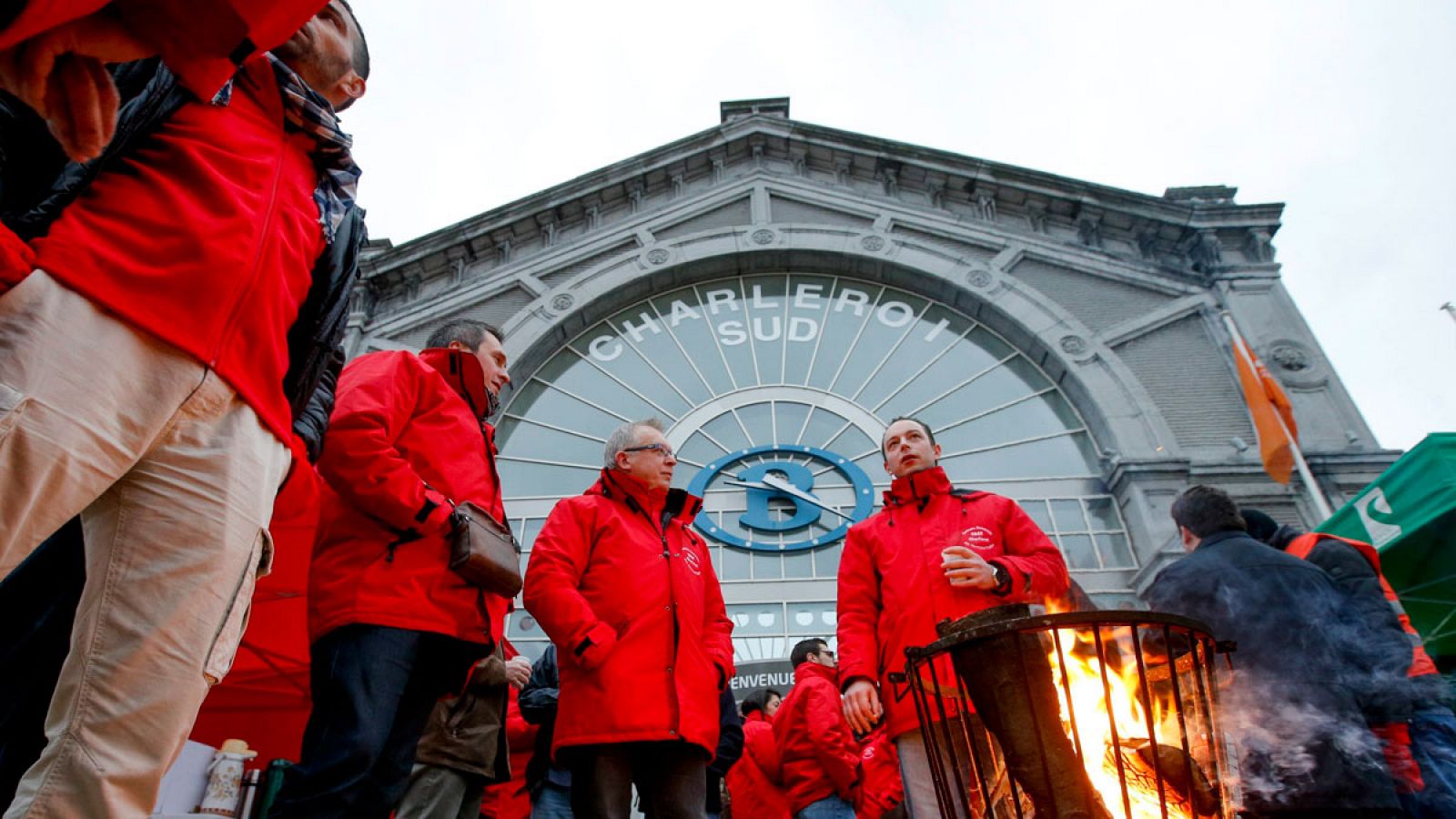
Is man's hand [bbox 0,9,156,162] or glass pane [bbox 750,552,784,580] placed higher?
glass pane [bbox 750,552,784,580]

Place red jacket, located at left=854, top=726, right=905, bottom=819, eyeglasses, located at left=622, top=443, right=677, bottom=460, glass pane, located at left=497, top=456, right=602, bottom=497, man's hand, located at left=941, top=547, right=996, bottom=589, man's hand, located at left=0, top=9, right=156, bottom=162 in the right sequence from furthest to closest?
glass pane, located at left=497, top=456, right=602, bottom=497
red jacket, located at left=854, top=726, right=905, bottom=819
eyeglasses, located at left=622, top=443, right=677, bottom=460
man's hand, located at left=941, top=547, right=996, bottom=589
man's hand, located at left=0, top=9, right=156, bottom=162

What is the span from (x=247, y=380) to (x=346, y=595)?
1080 millimetres

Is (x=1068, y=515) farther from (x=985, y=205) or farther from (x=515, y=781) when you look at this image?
(x=515, y=781)

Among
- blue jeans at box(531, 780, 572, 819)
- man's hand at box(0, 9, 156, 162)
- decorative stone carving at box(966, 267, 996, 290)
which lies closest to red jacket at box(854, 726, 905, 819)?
blue jeans at box(531, 780, 572, 819)

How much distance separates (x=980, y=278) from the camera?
12.7 metres

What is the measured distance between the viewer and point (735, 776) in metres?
5.98

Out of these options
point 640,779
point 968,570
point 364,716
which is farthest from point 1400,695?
point 364,716

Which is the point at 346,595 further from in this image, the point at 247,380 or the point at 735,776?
the point at 735,776

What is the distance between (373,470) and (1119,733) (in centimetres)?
233

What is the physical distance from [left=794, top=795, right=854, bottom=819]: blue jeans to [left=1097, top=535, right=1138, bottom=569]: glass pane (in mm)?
6408

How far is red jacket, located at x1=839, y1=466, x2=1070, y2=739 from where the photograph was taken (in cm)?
335

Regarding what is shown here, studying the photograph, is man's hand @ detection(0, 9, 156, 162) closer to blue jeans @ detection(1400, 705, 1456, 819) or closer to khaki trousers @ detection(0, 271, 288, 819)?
khaki trousers @ detection(0, 271, 288, 819)

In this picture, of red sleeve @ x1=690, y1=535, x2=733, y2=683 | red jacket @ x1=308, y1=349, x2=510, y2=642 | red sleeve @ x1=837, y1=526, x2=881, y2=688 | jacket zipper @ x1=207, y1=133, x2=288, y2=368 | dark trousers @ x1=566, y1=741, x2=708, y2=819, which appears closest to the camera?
jacket zipper @ x1=207, y1=133, x2=288, y2=368

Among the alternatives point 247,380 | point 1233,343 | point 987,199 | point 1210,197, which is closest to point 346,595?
point 247,380
